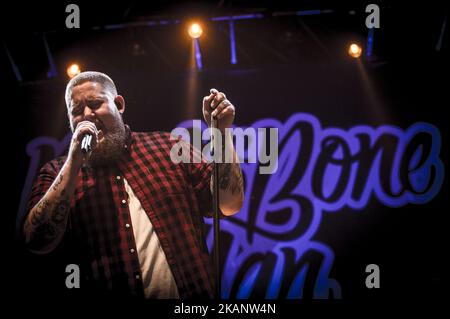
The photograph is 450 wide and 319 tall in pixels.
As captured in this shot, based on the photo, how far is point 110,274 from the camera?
6.90 feet

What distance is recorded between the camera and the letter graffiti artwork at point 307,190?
→ 3.67m

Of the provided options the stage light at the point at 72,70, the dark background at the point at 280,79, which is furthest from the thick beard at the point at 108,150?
the stage light at the point at 72,70

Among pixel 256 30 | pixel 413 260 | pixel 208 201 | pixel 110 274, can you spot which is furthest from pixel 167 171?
pixel 413 260

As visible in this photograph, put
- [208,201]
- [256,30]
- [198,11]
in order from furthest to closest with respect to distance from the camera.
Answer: [256,30] → [198,11] → [208,201]

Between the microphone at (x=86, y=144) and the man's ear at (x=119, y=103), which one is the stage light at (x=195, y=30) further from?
the microphone at (x=86, y=144)

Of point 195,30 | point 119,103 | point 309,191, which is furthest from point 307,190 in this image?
point 119,103

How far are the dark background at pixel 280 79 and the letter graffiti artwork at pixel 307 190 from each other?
0.27 ft

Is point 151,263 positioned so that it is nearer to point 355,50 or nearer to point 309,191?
point 309,191

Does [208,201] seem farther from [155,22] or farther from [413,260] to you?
[413,260]

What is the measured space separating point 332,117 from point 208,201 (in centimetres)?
193

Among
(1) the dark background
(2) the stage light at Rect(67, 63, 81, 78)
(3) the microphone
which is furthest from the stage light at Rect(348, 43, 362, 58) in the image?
(3) the microphone

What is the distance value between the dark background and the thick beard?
126 cm

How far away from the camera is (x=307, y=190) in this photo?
3.80 metres

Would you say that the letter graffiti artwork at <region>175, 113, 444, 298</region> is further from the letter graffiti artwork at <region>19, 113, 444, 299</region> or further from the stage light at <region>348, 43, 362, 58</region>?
the stage light at <region>348, 43, 362, 58</region>
